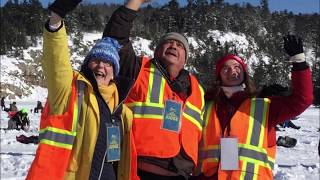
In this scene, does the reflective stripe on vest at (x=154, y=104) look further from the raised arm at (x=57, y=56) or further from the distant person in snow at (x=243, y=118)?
the raised arm at (x=57, y=56)

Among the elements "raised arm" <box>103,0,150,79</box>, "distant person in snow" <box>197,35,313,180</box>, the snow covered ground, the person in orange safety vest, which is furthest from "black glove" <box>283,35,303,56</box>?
the snow covered ground

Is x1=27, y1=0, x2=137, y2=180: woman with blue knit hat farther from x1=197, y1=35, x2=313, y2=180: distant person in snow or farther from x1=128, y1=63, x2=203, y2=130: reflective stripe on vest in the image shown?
x1=197, y1=35, x2=313, y2=180: distant person in snow

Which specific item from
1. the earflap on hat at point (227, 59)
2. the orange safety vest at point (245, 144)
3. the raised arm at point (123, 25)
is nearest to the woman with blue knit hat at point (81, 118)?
the raised arm at point (123, 25)

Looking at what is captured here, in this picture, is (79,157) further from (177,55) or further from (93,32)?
(93,32)

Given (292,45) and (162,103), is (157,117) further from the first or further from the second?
(292,45)

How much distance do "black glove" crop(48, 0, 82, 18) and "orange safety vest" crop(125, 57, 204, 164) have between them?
0.89 m

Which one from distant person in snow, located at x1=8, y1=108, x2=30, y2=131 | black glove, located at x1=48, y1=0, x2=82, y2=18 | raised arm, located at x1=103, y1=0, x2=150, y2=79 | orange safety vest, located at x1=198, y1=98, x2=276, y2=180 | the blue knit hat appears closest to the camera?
black glove, located at x1=48, y1=0, x2=82, y2=18

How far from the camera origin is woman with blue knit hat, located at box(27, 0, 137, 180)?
2.97 metres

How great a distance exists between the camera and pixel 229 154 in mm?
3748

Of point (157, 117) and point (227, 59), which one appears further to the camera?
point (227, 59)

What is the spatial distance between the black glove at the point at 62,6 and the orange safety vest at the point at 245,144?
1446 mm

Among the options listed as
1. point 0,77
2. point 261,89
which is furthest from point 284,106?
point 0,77

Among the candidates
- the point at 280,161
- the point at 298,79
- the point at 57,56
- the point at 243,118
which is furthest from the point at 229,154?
the point at 280,161

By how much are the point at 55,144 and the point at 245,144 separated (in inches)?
57.4
